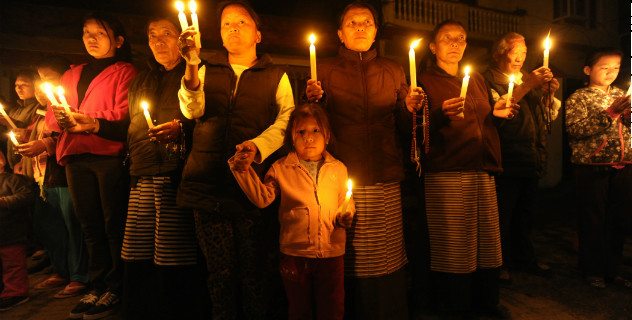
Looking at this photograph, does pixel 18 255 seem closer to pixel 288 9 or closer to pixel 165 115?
pixel 165 115

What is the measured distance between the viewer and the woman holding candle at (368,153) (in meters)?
2.40

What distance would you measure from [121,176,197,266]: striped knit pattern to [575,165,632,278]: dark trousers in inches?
155

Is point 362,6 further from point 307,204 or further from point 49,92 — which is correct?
point 49,92

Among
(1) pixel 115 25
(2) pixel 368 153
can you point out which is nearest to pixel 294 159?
(2) pixel 368 153

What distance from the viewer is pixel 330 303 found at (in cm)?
219

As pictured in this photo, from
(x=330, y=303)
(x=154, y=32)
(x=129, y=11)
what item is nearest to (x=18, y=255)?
(x=154, y=32)

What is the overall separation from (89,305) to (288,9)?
9.24 metres

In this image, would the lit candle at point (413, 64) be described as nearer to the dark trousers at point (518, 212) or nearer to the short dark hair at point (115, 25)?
the dark trousers at point (518, 212)

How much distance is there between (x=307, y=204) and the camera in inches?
87.0

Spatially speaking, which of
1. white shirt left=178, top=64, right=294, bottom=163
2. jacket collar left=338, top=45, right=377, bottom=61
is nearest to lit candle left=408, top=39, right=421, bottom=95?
jacket collar left=338, top=45, right=377, bottom=61

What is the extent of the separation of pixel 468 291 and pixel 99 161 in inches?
131

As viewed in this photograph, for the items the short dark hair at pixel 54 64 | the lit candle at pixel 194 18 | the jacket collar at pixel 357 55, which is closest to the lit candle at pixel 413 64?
the jacket collar at pixel 357 55

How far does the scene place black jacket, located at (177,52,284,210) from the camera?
7.20 ft

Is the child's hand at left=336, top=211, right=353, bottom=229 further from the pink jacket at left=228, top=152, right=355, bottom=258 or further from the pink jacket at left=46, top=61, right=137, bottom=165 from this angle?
the pink jacket at left=46, top=61, right=137, bottom=165
